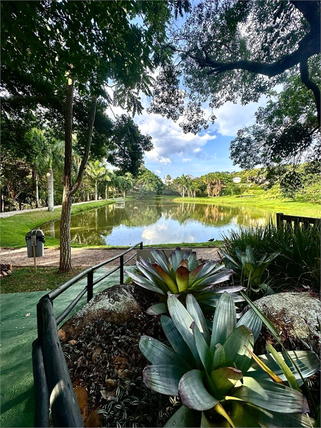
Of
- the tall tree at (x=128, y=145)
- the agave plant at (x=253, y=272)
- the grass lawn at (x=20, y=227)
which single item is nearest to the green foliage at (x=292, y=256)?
the agave plant at (x=253, y=272)

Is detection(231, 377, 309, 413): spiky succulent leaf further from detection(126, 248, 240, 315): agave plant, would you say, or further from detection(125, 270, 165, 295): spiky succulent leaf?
detection(125, 270, 165, 295): spiky succulent leaf

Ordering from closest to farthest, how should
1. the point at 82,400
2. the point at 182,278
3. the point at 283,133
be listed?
the point at 82,400
the point at 182,278
the point at 283,133

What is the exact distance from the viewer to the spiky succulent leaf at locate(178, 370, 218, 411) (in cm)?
53

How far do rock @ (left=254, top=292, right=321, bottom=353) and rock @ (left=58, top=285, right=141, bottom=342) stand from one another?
948 millimetres

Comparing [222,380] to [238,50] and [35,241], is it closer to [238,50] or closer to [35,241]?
[35,241]

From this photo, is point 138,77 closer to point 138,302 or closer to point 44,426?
point 138,302

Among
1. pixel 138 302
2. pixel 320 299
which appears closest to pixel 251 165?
pixel 320 299

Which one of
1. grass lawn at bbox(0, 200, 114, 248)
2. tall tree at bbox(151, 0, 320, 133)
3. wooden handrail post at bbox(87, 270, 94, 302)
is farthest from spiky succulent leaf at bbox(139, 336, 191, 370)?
grass lawn at bbox(0, 200, 114, 248)

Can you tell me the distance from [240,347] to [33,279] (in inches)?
173

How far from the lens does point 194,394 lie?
56 centimetres

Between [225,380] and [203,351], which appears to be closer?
[225,380]

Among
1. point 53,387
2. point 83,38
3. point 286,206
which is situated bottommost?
point 53,387

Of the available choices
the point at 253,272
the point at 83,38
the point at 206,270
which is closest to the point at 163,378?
the point at 206,270

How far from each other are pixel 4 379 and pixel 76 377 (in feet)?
2.01
